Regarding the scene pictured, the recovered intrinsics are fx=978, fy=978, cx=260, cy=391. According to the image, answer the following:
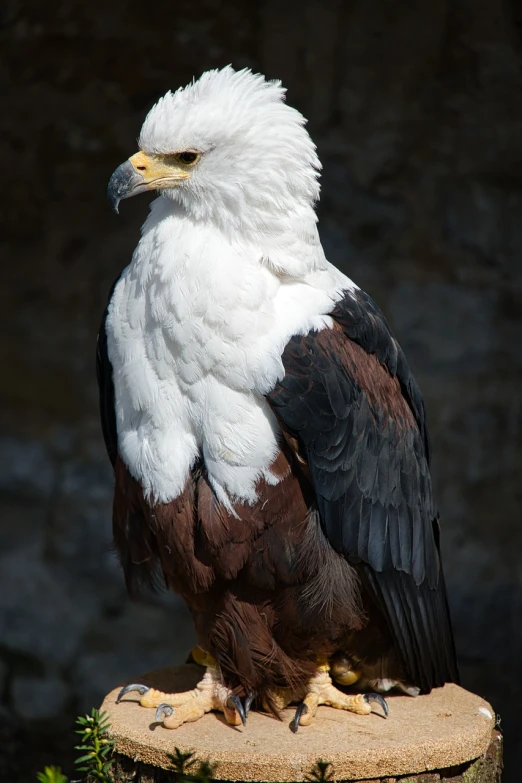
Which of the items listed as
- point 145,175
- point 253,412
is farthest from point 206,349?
point 145,175

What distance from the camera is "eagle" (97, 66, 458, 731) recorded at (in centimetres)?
209

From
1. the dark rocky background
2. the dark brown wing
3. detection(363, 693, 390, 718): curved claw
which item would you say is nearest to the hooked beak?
the dark brown wing

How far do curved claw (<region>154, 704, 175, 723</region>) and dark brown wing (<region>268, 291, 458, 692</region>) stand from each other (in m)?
0.56

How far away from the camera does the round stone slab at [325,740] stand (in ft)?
7.05

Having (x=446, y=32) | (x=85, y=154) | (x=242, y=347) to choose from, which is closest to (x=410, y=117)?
(x=446, y=32)

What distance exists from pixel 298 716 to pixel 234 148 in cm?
133

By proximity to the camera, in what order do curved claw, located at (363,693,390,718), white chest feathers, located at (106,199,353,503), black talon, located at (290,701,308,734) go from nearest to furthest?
1. white chest feathers, located at (106,199,353,503)
2. black talon, located at (290,701,308,734)
3. curved claw, located at (363,693,390,718)

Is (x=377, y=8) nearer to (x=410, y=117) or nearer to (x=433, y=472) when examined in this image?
(x=410, y=117)

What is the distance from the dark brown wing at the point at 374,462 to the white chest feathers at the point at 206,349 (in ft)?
0.20

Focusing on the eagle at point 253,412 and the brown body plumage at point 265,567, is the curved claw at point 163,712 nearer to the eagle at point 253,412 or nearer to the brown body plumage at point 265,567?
the eagle at point 253,412

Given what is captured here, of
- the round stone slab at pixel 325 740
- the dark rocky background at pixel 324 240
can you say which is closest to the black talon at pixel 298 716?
the round stone slab at pixel 325 740

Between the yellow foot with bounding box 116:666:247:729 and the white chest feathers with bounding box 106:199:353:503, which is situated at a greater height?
the white chest feathers with bounding box 106:199:353:503

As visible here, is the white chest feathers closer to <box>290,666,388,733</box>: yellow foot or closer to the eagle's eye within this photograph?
the eagle's eye

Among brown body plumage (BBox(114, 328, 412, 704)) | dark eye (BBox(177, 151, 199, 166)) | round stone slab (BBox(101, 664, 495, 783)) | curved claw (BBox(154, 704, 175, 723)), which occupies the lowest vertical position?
round stone slab (BBox(101, 664, 495, 783))
